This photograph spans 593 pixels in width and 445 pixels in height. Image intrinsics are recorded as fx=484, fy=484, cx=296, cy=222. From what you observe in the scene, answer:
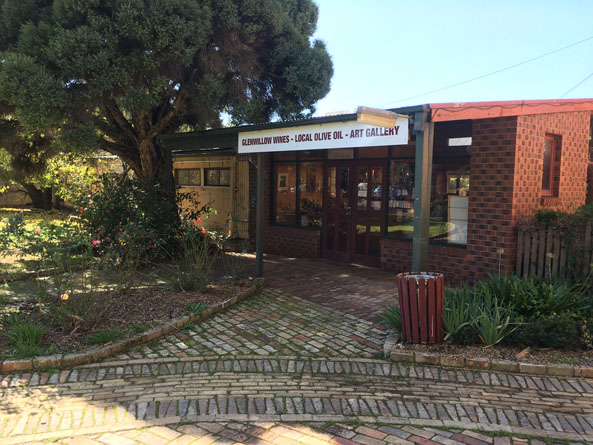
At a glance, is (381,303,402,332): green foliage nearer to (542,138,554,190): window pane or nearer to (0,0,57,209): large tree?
(542,138,554,190): window pane

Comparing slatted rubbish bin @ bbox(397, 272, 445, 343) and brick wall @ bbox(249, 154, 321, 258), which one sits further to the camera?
brick wall @ bbox(249, 154, 321, 258)

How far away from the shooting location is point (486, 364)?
4.81m

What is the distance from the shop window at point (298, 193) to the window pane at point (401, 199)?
1935mm

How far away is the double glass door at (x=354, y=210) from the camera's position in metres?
9.67

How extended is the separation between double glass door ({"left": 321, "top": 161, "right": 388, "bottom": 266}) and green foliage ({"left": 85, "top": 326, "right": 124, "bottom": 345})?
18.8 ft

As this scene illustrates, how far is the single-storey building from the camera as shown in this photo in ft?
20.4

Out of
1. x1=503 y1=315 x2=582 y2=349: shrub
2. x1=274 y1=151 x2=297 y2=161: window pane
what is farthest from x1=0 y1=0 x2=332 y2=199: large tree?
x1=503 y1=315 x2=582 y2=349: shrub

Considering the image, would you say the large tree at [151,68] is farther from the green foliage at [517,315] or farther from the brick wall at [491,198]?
the green foliage at [517,315]

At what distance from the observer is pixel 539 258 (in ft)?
23.2

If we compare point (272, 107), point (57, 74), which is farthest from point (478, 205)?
point (57, 74)

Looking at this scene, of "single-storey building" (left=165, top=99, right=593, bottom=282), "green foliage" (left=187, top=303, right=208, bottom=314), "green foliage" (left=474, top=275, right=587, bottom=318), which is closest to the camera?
"green foliage" (left=474, top=275, right=587, bottom=318)

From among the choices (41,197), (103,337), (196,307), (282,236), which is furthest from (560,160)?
(41,197)

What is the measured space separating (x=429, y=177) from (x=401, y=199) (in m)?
3.60

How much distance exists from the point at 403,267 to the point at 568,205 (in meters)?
3.00
